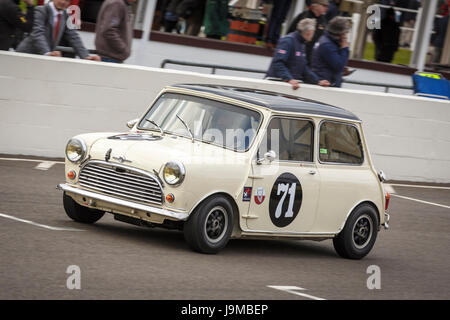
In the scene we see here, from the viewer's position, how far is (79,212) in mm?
9320

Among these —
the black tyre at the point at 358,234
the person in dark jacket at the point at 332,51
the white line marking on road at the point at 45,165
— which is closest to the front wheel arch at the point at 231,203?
the black tyre at the point at 358,234

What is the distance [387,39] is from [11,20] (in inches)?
414

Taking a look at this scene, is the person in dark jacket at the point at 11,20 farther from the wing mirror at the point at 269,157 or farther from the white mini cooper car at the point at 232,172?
the wing mirror at the point at 269,157

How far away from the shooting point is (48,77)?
44.2ft

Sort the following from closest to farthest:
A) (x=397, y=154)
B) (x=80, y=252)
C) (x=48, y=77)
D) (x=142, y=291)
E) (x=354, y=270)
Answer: (x=142, y=291) → (x=80, y=252) → (x=354, y=270) → (x=48, y=77) → (x=397, y=154)

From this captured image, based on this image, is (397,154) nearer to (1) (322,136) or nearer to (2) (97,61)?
(2) (97,61)

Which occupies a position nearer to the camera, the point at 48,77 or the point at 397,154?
the point at 48,77

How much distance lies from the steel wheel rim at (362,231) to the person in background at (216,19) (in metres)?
9.74

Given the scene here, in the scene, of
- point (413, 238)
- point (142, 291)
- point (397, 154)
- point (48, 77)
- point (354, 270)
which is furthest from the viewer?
point (397, 154)

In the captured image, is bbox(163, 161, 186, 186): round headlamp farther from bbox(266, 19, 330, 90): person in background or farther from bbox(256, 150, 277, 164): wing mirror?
bbox(266, 19, 330, 90): person in background

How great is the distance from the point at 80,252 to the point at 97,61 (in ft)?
20.6

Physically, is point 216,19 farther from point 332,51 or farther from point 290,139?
point 290,139
